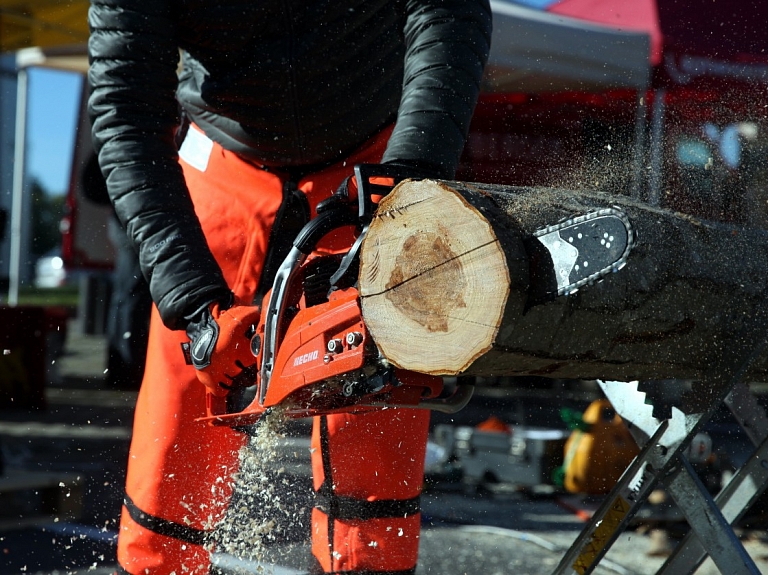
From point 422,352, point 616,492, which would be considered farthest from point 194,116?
point 616,492

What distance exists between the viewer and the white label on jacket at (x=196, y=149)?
2.01 m

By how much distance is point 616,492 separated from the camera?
167cm

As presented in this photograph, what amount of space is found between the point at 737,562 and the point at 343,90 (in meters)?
1.21

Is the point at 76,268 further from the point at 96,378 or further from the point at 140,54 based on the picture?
the point at 140,54

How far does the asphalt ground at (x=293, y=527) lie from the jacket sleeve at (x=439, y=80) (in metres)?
0.89

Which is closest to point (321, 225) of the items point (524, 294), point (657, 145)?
point (524, 294)

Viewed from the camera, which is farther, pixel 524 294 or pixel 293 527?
pixel 293 527

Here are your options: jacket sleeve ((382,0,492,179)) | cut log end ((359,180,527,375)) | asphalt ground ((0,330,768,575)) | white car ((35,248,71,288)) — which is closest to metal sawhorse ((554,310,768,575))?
cut log end ((359,180,527,375))

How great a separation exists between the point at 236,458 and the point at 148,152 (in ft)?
2.30

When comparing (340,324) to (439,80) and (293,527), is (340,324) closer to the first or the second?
(439,80)

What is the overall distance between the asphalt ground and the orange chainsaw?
60 centimetres

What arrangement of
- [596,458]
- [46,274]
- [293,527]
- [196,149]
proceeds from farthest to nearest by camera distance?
[46,274], [596,458], [293,527], [196,149]

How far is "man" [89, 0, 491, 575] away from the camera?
5.73 ft

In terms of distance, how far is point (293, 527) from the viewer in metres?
2.77
